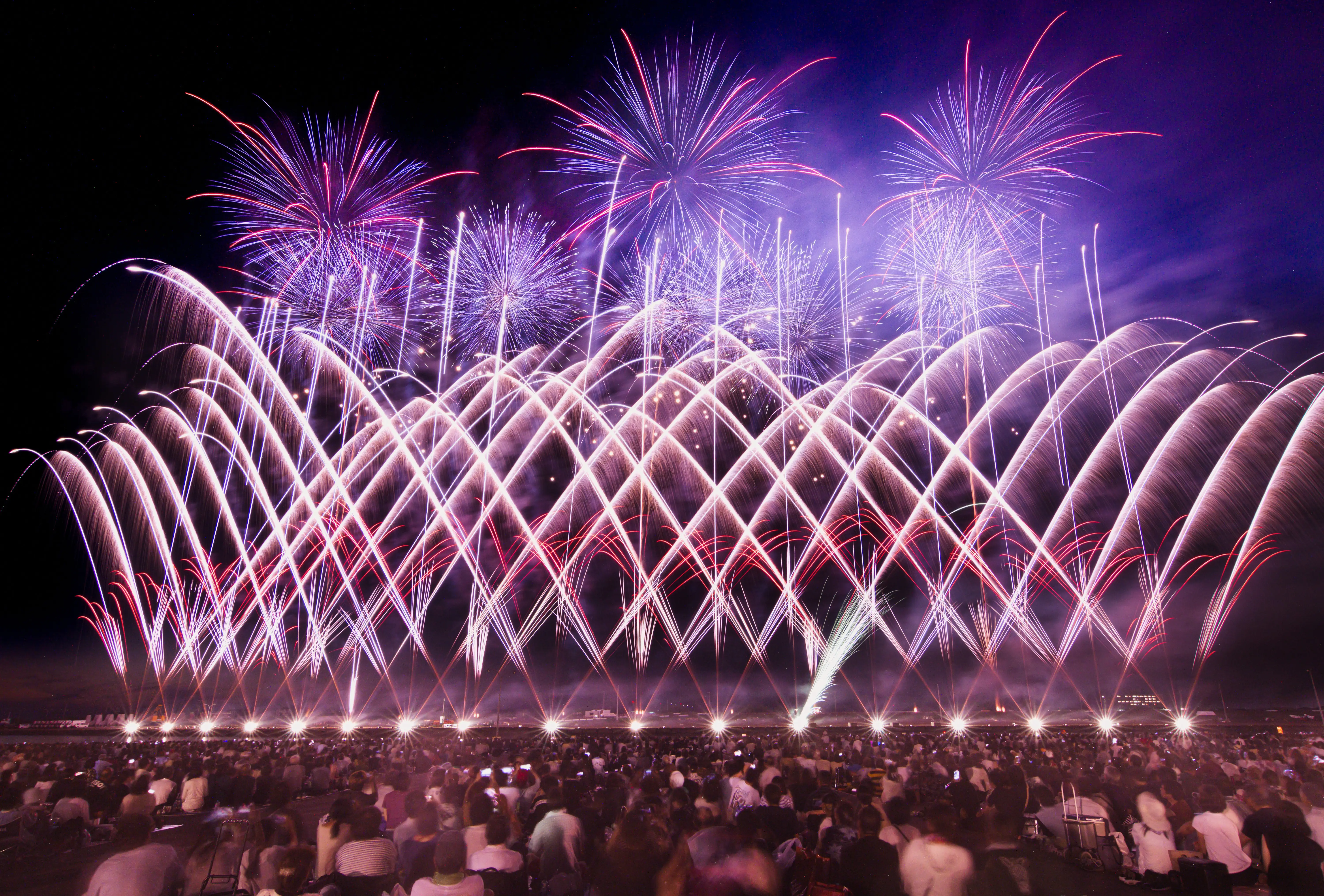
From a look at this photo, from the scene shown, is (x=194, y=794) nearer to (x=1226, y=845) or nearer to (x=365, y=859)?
(x=365, y=859)

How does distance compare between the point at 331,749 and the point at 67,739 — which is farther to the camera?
the point at 67,739

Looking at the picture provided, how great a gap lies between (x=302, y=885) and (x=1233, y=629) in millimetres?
59428

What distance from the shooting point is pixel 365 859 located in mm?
6418

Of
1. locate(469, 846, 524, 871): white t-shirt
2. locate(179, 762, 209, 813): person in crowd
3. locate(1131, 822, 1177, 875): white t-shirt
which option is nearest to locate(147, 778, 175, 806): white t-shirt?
locate(179, 762, 209, 813): person in crowd

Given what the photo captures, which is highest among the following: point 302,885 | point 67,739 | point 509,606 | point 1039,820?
point 509,606

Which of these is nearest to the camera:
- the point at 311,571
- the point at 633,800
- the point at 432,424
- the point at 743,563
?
the point at 633,800

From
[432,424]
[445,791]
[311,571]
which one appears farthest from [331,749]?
[445,791]

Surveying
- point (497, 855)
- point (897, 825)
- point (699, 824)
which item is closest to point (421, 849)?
point (497, 855)

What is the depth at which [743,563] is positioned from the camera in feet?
171

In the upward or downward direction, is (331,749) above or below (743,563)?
below

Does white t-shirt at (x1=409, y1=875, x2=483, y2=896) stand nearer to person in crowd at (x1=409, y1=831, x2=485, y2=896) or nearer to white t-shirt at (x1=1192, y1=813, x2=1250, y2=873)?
person in crowd at (x1=409, y1=831, x2=485, y2=896)

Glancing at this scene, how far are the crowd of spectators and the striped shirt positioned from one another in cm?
2

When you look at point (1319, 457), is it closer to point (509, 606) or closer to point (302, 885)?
point (302, 885)

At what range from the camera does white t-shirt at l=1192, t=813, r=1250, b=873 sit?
7.94m
